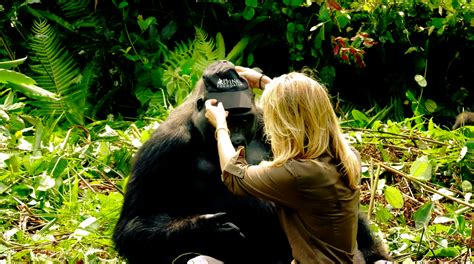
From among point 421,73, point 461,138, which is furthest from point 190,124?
point 421,73

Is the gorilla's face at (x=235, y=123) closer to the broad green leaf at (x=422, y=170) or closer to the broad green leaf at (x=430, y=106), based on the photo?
the broad green leaf at (x=422, y=170)

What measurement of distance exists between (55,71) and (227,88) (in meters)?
2.86

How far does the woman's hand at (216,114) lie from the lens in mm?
3994

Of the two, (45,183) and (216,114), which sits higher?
(216,114)

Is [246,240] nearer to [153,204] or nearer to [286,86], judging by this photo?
[153,204]

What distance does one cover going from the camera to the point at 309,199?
3670mm

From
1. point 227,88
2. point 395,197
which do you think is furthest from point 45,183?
point 395,197

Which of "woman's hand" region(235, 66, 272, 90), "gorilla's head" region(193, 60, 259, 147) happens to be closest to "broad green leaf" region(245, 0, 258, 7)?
"woman's hand" region(235, 66, 272, 90)

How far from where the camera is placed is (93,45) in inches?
283

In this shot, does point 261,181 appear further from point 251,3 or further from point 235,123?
point 251,3

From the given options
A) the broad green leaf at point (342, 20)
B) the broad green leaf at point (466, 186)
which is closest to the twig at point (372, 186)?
the broad green leaf at point (466, 186)

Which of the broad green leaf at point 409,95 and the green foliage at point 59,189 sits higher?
the green foliage at point 59,189

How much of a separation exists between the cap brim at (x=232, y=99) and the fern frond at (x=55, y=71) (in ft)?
8.06

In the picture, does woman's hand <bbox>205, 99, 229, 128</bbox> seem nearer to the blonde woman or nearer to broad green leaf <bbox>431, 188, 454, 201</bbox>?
the blonde woman
